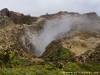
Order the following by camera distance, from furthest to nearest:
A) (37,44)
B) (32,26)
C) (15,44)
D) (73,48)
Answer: (32,26), (37,44), (15,44), (73,48)

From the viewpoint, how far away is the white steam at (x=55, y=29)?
412ft

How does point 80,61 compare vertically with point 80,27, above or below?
below

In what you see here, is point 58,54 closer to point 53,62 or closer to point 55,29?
point 53,62

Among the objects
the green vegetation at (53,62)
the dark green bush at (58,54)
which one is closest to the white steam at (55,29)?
the green vegetation at (53,62)

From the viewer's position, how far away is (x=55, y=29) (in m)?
136

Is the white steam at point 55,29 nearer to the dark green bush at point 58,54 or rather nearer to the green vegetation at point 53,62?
the green vegetation at point 53,62

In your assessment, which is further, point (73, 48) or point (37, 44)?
point (37, 44)

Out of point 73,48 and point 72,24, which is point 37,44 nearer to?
point 72,24

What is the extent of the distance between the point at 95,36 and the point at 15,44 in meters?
27.9

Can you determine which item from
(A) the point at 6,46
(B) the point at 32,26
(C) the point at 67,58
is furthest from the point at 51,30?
(C) the point at 67,58

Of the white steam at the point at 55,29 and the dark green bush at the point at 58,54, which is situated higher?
the white steam at the point at 55,29

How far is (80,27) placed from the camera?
127750mm

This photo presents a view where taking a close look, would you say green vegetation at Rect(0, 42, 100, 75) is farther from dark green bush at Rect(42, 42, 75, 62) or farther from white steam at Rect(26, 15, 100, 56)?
white steam at Rect(26, 15, 100, 56)

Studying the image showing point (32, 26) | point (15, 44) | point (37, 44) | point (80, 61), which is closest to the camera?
point (80, 61)
